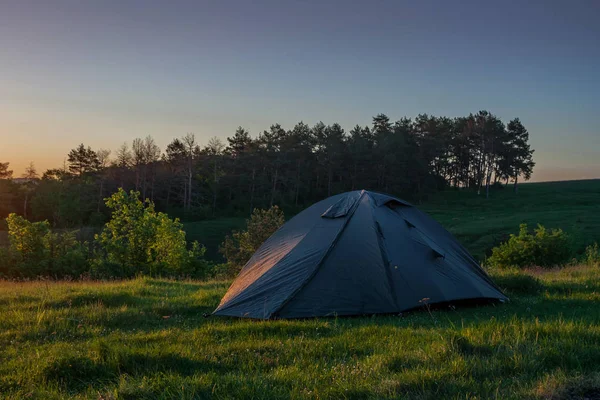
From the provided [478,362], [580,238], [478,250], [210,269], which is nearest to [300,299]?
[478,362]

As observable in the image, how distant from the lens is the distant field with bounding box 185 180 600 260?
46312 millimetres

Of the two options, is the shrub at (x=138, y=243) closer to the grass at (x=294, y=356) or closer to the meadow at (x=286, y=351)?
the meadow at (x=286, y=351)

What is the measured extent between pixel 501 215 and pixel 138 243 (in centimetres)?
5254

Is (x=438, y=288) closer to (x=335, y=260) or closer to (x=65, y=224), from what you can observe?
(x=335, y=260)

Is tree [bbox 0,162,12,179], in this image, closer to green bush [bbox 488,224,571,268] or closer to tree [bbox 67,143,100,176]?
tree [bbox 67,143,100,176]

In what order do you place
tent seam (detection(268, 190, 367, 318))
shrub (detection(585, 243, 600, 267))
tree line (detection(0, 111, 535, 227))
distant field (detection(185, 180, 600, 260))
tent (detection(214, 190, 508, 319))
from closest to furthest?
tent seam (detection(268, 190, 367, 318)) → tent (detection(214, 190, 508, 319)) → shrub (detection(585, 243, 600, 267)) → distant field (detection(185, 180, 600, 260)) → tree line (detection(0, 111, 535, 227))

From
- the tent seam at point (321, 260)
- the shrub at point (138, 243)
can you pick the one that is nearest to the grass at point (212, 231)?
the shrub at point (138, 243)

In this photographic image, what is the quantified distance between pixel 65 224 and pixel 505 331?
75.5 meters

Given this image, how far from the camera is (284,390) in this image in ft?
13.7

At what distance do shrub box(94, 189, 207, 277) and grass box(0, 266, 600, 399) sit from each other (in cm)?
1441

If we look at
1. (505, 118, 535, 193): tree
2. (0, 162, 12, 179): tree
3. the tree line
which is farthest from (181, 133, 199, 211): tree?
(505, 118, 535, 193): tree

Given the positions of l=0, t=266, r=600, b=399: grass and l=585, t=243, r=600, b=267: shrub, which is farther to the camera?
l=585, t=243, r=600, b=267: shrub

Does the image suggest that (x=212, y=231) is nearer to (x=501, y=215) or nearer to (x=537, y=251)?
(x=501, y=215)

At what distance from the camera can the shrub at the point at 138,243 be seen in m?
23.1
